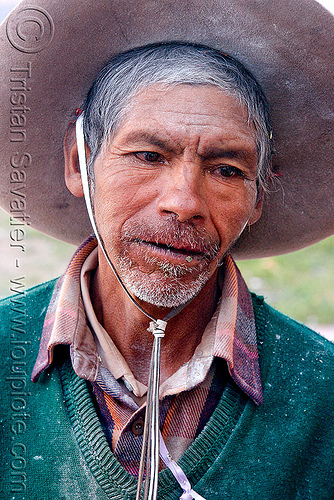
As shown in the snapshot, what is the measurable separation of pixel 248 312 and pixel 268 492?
0.65 m

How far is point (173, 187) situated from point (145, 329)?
593mm

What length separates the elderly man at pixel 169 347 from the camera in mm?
1993

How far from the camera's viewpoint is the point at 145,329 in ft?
7.51

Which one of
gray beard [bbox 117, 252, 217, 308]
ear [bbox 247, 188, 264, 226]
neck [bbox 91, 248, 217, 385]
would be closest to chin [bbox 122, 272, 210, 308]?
gray beard [bbox 117, 252, 217, 308]

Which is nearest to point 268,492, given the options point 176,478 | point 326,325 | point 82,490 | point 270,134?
point 176,478

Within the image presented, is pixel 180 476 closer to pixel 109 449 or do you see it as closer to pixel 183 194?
pixel 109 449

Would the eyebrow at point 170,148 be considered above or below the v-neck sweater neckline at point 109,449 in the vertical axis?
above

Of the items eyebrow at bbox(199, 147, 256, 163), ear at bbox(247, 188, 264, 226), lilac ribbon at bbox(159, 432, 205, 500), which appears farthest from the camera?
ear at bbox(247, 188, 264, 226)

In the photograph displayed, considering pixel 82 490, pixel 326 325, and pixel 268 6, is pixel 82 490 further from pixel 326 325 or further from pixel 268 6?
pixel 326 325

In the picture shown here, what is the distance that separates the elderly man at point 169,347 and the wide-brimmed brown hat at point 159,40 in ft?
0.30

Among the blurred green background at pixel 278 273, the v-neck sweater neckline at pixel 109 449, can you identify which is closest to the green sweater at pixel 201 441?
the v-neck sweater neckline at pixel 109 449

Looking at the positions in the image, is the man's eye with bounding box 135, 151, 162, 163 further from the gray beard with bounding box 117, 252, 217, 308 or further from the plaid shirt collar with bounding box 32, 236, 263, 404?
the plaid shirt collar with bounding box 32, 236, 263, 404

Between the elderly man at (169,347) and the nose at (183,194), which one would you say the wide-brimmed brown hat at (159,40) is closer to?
the elderly man at (169,347)

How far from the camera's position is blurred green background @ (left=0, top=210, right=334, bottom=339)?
571cm
